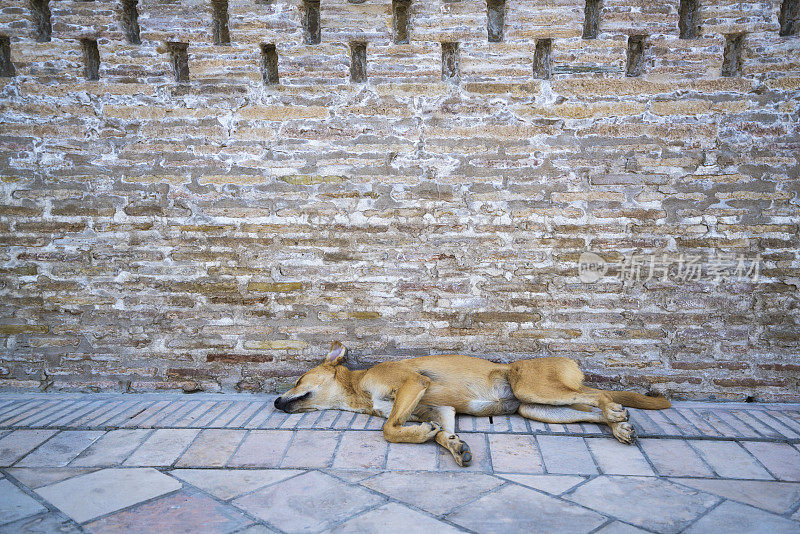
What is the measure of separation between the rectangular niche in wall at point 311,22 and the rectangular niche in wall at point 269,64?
0.82 feet

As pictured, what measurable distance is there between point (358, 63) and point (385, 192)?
36.0 inches

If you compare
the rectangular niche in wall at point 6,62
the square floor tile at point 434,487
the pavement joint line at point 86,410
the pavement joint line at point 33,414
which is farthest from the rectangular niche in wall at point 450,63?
the pavement joint line at point 33,414

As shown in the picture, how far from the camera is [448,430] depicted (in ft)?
9.59

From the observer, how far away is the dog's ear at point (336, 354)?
3408 millimetres

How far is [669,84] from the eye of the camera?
3363 millimetres

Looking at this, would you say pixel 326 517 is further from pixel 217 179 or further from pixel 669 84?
pixel 669 84

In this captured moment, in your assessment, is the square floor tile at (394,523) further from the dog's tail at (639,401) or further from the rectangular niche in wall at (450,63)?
the rectangular niche in wall at (450,63)

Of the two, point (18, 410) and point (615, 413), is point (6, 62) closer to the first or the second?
point (18, 410)

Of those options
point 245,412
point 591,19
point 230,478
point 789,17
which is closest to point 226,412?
point 245,412

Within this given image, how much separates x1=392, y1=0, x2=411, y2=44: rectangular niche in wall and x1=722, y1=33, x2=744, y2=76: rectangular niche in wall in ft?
6.91

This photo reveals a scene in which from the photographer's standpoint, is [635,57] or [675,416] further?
[635,57]

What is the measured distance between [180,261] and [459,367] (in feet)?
6.80

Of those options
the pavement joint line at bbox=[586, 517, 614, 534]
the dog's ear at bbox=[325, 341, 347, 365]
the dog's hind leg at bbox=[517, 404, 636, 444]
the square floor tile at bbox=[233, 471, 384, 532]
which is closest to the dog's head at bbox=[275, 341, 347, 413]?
Answer: the dog's ear at bbox=[325, 341, 347, 365]

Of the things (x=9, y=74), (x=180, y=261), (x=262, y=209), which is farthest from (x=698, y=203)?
(x=9, y=74)
